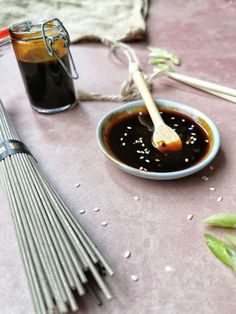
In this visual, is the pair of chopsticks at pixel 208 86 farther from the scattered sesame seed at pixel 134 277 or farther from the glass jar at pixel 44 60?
the scattered sesame seed at pixel 134 277

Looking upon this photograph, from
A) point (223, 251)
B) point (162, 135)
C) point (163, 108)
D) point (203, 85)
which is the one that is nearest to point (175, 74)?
point (203, 85)

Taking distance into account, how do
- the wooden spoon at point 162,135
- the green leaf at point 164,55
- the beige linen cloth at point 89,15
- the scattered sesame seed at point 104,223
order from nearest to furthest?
1. the scattered sesame seed at point 104,223
2. the wooden spoon at point 162,135
3. the green leaf at point 164,55
4. the beige linen cloth at point 89,15

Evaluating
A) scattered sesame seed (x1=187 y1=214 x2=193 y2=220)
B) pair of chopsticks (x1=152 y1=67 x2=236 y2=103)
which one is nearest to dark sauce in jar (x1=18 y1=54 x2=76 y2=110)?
pair of chopsticks (x1=152 y1=67 x2=236 y2=103)

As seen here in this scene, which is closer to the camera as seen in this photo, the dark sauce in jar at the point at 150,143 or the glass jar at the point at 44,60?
the dark sauce in jar at the point at 150,143

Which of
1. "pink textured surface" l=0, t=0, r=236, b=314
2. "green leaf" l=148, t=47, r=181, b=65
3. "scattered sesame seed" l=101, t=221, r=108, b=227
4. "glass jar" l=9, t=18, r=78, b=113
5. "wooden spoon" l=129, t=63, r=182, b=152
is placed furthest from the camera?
"green leaf" l=148, t=47, r=181, b=65

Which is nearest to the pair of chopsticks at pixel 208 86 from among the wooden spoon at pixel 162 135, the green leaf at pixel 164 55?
the green leaf at pixel 164 55

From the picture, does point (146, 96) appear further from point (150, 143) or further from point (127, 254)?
point (127, 254)

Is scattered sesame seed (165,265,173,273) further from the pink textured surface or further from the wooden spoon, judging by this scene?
the wooden spoon
